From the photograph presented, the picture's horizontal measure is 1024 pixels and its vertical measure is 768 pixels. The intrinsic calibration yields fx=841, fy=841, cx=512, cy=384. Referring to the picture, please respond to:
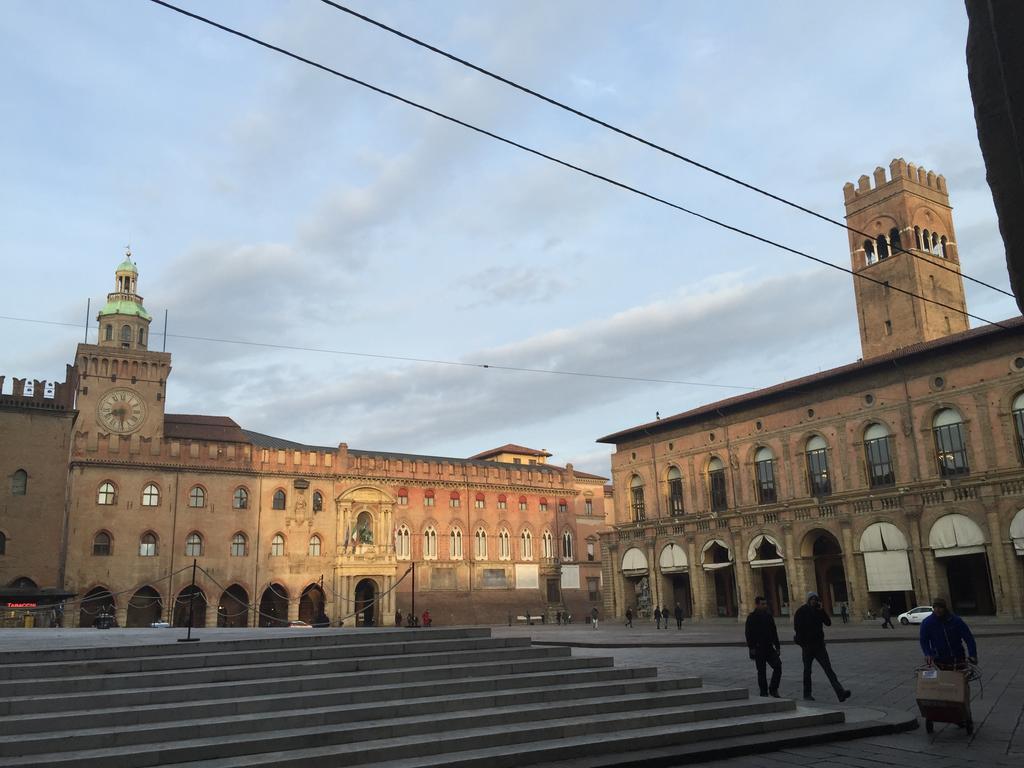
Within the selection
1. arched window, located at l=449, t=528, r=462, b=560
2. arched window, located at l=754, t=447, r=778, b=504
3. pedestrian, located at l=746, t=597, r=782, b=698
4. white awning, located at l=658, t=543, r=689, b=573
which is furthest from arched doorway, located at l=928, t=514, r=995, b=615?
arched window, located at l=449, t=528, r=462, b=560

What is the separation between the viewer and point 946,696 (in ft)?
28.1

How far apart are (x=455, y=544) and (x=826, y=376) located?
28.2 metres

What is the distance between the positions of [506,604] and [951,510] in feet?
104

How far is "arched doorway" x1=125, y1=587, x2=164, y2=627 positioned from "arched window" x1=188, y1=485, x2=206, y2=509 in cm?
514

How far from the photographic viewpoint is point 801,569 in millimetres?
38312

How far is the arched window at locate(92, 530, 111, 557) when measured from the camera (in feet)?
147

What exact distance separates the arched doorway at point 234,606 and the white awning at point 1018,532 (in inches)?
1495

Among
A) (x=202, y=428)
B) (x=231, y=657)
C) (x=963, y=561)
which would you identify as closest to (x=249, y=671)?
(x=231, y=657)

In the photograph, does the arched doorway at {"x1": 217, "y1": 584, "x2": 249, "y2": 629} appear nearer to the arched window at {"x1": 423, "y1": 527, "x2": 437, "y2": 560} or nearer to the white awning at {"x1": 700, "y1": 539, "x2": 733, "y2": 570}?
the arched window at {"x1": 423, "y1": 527, "x2": 437, "y2": 560}

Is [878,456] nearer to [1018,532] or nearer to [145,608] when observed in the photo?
[1018,532]

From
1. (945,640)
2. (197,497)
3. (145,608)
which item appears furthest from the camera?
(197,497)

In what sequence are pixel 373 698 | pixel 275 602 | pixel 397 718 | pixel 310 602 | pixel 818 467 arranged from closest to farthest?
pixel 397 718 → pixel 373 698 → pixel 818 467 → pixel 275 602 → pixel 310 602

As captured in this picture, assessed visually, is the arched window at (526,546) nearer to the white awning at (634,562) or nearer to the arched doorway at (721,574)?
the white awning at (634,562)

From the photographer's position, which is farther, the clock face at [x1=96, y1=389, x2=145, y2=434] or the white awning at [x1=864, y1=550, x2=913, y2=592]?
the clock face at [x1=96, y1=389, x2=145, y2=434]
